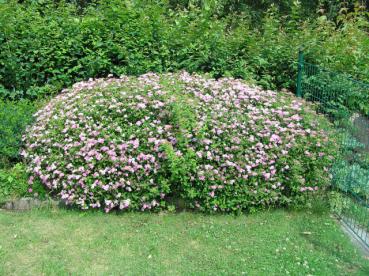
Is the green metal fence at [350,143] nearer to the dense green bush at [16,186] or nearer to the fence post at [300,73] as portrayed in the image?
the fence post at [300,73]

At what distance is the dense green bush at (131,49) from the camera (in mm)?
5723

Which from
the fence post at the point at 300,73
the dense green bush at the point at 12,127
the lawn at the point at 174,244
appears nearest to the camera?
the lawn at the point at 174,244

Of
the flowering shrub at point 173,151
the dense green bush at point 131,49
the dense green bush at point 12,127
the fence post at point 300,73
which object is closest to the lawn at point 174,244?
the flowering shrub at point 173,151

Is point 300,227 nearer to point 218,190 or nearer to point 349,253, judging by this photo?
point 349,253

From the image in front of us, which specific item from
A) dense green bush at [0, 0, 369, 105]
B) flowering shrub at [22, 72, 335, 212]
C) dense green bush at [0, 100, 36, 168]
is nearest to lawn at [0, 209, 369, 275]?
flowering shrub at [22, 72, 335, 212]

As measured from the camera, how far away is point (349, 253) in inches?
140

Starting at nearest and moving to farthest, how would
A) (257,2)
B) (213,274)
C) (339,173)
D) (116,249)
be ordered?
(213,274) → (116,249) → (339,173) → (257,2)

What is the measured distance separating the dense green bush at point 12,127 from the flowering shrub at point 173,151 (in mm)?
205

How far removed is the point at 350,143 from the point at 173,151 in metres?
1.99

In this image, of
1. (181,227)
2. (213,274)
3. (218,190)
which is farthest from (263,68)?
(213,274)

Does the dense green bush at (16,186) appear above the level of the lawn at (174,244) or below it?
above

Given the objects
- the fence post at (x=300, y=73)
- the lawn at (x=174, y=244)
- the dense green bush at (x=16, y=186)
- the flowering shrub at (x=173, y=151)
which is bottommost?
the lawn at (x=174, y=244)

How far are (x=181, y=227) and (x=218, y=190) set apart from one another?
1.78 feet

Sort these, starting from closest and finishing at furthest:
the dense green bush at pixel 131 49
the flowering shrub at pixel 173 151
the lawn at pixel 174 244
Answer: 1. the lawn at pixel 174 244
2. the flowering shrub at pixel 173 151
3. the dense green bush at pixel 131 49
